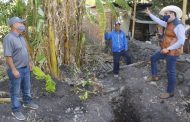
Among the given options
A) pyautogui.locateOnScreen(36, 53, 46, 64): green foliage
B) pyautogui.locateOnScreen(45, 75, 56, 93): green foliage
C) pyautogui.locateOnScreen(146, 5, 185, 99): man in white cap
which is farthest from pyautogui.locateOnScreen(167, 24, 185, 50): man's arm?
Result: pyautogui.locateOnScreen(36, 53, 46, 64): green foliage

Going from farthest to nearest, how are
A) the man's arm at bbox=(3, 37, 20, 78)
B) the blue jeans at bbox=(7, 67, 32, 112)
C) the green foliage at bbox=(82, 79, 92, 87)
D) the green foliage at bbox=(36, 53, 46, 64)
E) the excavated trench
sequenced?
the green foliage at bbox=(82, 79, 92, 87), the green foliage at bbox=(36, 53, 46, 64), the excavated trench, the blue jeans at bbox=(7, 67, 32, 112), the man's arm at bbox=(3, 37, 20, 78)

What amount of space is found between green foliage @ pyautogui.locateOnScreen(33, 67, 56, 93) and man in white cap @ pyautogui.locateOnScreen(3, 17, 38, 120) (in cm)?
88

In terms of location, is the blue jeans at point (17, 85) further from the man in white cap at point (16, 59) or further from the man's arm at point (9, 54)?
the man's arm at point (9, 54)

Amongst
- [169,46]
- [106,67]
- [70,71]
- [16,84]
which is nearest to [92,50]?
[106,67]

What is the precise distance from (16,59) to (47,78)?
141cm

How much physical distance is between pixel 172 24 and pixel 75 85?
2406 millimetres

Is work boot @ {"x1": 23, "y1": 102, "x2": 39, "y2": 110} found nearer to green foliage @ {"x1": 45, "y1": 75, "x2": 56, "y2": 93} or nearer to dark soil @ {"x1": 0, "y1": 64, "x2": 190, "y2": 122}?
dark soil @ {"x1": 0, "y1": 64, "x2": 190, "y2": 122}

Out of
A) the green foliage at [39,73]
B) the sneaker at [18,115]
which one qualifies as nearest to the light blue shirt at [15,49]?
the sneaker at [18,115]

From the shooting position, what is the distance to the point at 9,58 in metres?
5.59

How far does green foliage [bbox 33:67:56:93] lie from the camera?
7002mm

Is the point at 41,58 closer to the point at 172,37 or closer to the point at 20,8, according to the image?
the point at 20,8

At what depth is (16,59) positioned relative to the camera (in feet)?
18.8

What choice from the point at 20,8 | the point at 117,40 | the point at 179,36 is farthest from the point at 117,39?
the point at 20,8

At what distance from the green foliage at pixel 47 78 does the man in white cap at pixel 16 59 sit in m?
0.88
